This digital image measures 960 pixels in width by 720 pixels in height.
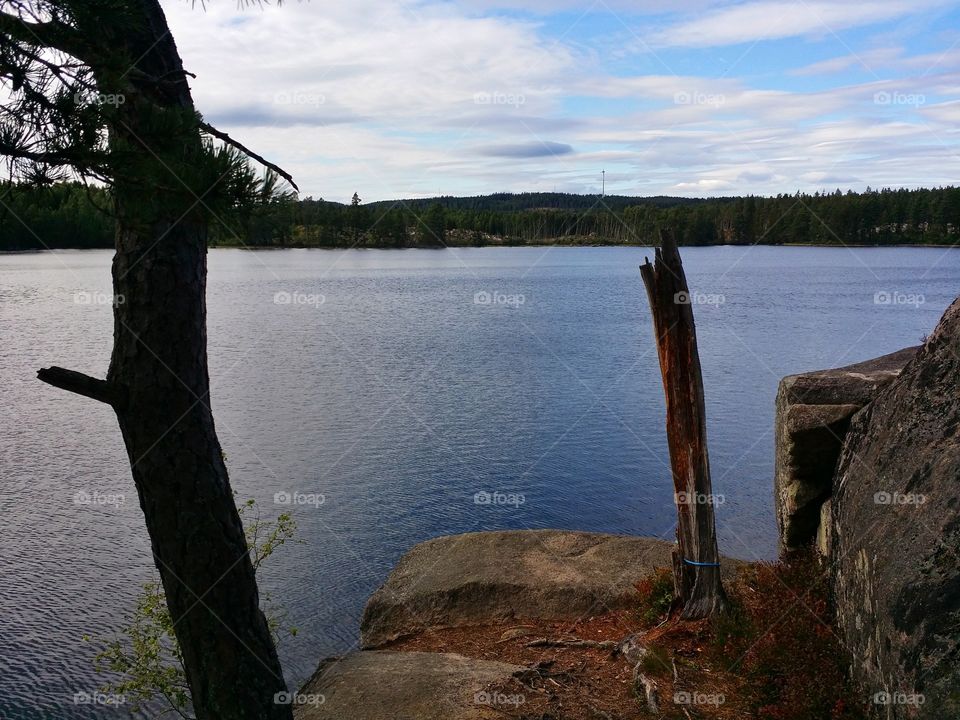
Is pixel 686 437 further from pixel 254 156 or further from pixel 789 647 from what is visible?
pixel 254 156

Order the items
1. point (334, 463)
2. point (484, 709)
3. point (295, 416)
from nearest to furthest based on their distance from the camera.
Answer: point (484, 709) → point (334, 463) → point (295, 416)

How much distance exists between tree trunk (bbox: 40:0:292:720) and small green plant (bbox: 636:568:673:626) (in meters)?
3.92

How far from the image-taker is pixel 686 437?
8.18 meters

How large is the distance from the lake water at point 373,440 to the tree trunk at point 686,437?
4.93 meters

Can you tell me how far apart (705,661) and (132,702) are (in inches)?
269

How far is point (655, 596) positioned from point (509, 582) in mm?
1833

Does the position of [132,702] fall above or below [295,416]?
below

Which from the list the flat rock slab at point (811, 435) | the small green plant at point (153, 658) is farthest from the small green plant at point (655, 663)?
the small green plant at point (153, 658)

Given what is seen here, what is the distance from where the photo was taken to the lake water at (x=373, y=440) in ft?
39.2

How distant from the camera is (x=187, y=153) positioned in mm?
3791

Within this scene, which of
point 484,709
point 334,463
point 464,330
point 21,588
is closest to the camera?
point 484,709

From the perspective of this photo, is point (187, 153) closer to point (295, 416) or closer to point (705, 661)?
point (705, 661)

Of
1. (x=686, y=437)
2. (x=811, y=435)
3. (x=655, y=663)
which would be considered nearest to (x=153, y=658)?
(x=655, y=663)

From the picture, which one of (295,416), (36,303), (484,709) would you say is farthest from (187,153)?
(36,303)
